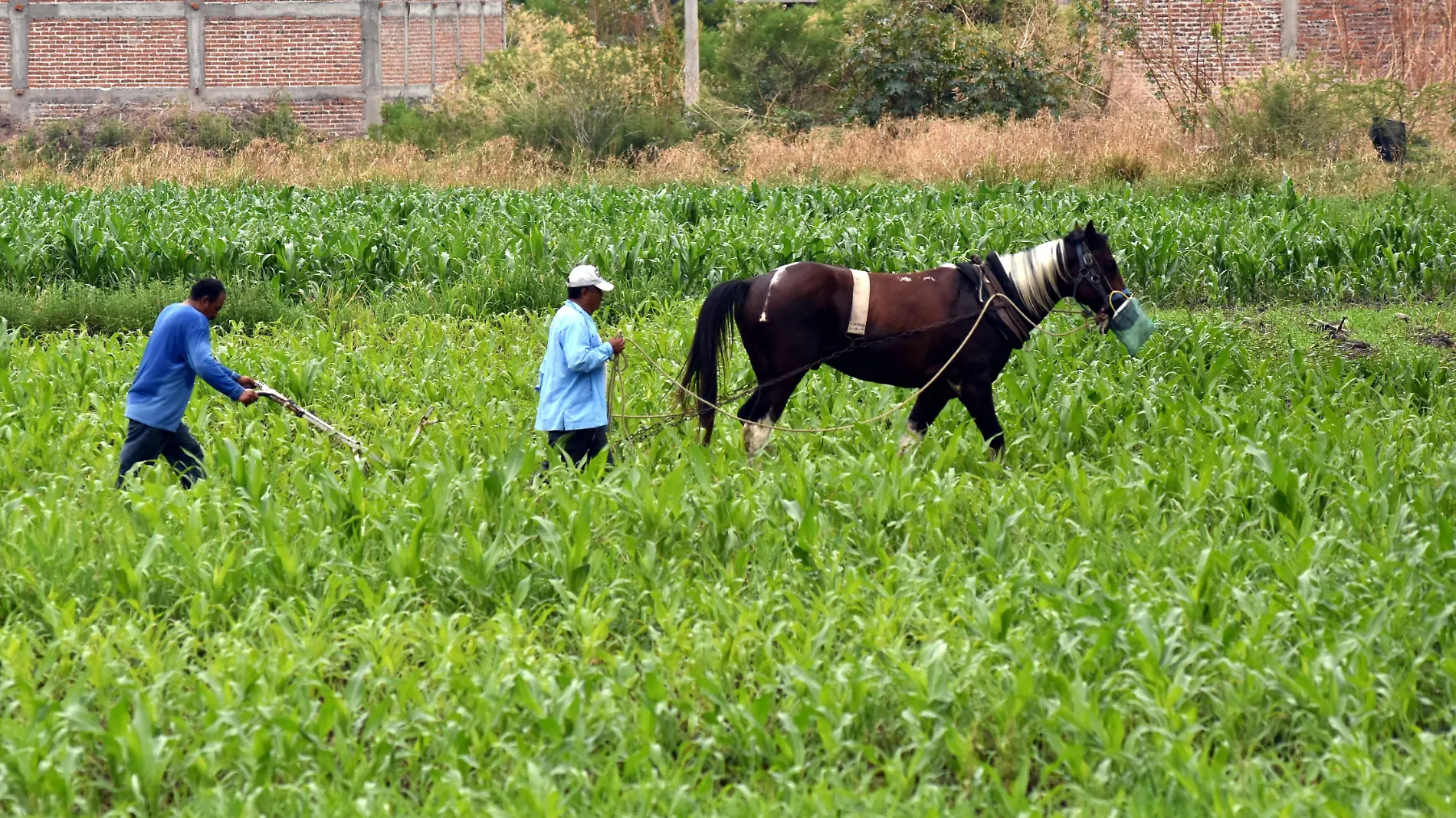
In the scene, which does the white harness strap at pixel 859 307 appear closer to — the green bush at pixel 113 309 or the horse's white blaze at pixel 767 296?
the horse's white blaze at pixel 767 296

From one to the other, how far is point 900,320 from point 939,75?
21.1 meters

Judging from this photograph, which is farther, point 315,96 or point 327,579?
point 315,96

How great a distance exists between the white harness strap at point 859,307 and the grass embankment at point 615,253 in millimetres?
5925

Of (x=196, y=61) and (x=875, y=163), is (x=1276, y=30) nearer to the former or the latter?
(x=875, y=163)

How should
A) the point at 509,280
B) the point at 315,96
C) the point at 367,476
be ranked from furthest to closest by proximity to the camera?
the point at 315,96 < the point at 509,280 < the point at 367,476

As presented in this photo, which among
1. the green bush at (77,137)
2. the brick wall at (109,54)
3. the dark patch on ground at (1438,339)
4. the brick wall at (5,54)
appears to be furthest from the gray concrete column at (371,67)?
the dark patch on ground at (1438,339)

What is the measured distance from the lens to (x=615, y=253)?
51.0 ft

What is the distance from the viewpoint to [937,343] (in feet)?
29.6

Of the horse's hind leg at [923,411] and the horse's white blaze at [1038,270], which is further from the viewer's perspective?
the horse's hind leg at [923,411]

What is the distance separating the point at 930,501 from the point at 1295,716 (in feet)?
8.02

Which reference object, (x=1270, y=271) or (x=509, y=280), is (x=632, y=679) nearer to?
(x=509, y=280)

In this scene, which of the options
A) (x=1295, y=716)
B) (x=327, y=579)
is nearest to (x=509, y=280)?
(x=327, y=579)

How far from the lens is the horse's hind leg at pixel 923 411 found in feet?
30.0

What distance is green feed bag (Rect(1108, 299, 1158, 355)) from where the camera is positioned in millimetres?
9062
